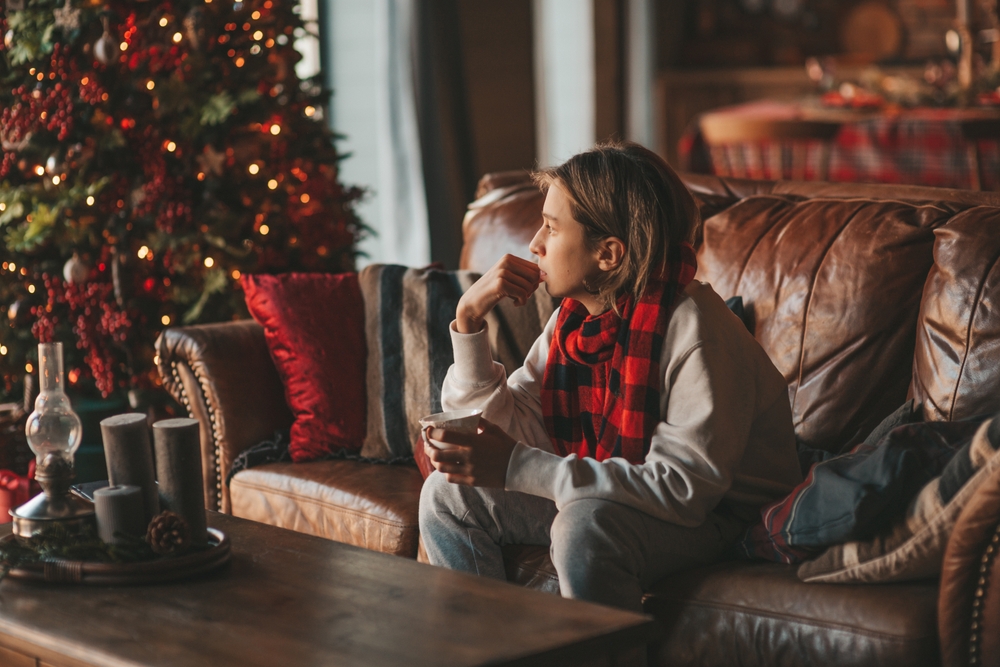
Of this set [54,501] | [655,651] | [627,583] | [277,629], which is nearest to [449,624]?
[277,629]

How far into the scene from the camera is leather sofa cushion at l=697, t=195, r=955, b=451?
198 centimetres

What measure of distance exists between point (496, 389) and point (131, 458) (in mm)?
613

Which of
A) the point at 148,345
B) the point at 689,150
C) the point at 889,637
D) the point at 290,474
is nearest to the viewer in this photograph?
the point at 889,637

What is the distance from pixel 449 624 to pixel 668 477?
459mm

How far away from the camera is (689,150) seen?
209 inches

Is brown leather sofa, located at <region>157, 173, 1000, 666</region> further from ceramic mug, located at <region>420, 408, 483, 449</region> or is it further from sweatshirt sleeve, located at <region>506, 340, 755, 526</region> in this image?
ceramic mug, located at <region>420, 408, 483, 449</region>

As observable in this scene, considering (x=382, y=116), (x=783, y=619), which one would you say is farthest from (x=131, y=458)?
(x=382, y=116)

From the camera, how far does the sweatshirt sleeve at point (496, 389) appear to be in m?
1.83

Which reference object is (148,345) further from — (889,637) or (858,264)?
(889,637)

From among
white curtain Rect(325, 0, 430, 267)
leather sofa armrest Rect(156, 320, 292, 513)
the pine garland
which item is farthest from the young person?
white curtain Rect(325, 0, 430, 267)

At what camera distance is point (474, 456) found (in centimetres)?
158

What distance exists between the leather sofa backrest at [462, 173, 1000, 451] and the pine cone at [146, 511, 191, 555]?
3.74 feet

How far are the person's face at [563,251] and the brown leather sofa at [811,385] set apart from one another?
17.6 inches

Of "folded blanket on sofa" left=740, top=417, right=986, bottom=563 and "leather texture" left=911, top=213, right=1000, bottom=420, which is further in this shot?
"leather texture" left=911, top=213, right=1000, bottom=420
